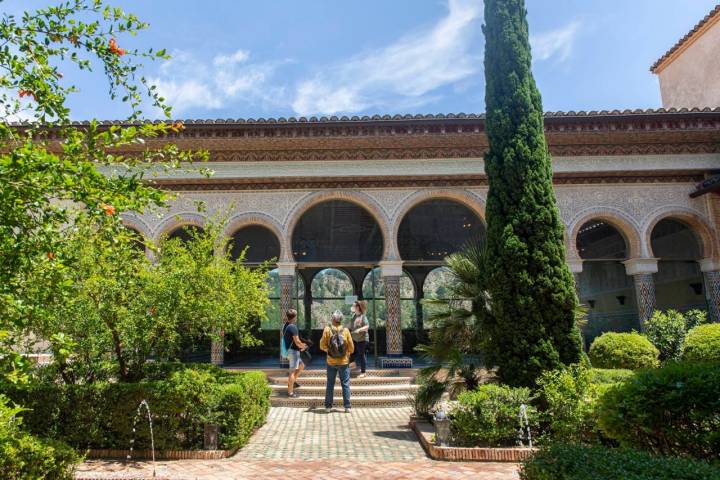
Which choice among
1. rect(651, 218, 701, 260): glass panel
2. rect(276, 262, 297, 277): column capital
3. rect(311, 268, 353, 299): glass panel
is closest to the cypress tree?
rect(276, 262, 297, 277): column capital

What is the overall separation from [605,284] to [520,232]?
40.9 feet

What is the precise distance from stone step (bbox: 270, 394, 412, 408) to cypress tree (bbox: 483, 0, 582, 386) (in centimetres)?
310

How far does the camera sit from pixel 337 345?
27.9 ft

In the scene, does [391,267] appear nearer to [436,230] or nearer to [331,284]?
[436,230]

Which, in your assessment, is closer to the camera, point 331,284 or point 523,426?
point 523,426

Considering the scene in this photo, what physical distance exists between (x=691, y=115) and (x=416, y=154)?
700 cm

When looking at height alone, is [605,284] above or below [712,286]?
above

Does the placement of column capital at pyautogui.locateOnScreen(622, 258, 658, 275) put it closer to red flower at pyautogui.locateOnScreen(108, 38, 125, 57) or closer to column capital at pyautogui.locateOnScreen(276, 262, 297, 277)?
column capital at pyautogui.locateOnScreen(276, 262, 297, 277)

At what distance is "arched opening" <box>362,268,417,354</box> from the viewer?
17.1 meters

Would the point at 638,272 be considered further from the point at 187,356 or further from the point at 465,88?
the point at 187,356

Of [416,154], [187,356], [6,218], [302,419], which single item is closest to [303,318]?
[187,356]

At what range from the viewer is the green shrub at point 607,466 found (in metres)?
2.87

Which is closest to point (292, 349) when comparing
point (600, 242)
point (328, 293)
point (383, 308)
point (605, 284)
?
point (383, 308)

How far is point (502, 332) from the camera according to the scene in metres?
7.04
